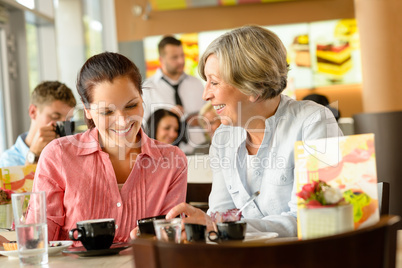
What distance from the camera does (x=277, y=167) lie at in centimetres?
170

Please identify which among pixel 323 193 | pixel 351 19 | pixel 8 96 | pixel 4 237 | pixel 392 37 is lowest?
pixel 4 237

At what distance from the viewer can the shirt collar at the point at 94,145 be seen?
1746mm

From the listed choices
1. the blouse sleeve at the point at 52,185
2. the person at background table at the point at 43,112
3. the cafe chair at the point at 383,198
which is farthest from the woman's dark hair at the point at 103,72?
the person at background table at the point at 43,112

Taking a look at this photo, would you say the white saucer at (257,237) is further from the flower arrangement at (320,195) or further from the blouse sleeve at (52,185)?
the blouse sleeve at (52,185)

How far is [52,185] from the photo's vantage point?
5.48ft

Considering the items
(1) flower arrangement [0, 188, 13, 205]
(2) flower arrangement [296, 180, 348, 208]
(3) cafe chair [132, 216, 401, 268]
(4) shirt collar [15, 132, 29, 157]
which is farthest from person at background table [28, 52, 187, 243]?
(4) shirt collar [15, 132, 29, 157]

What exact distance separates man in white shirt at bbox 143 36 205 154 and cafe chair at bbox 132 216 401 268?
4011 mm

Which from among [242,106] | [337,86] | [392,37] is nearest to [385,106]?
[392,37]

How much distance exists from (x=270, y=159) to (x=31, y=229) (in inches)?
30.5

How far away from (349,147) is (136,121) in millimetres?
799

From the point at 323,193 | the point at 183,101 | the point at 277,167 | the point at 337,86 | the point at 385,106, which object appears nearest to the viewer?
the point at 323,193

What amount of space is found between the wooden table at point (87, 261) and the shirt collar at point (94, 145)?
1.44ft

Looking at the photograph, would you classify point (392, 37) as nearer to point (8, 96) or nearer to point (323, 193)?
point (8, 96)

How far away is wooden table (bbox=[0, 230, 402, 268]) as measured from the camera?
4.00 feet
